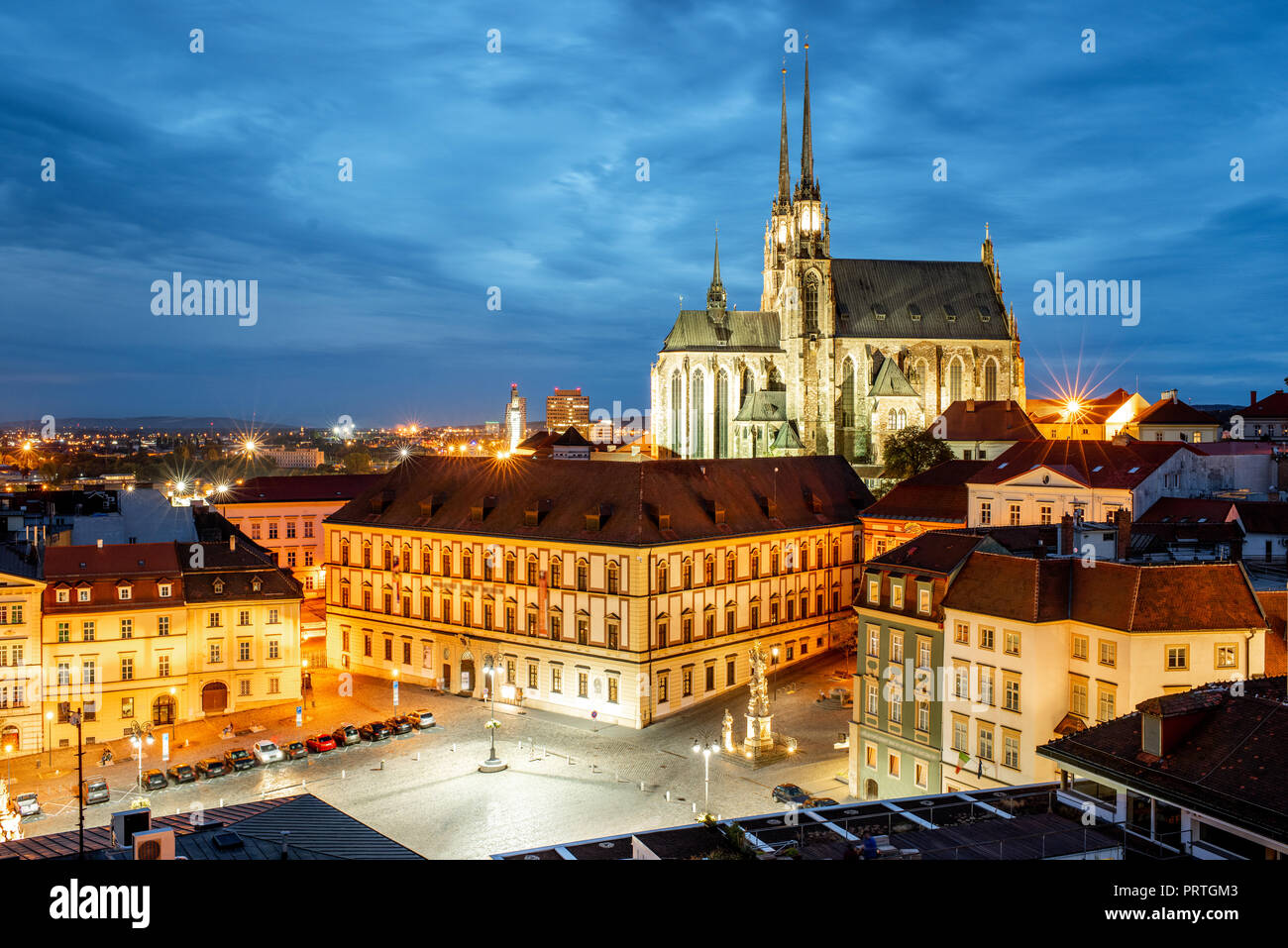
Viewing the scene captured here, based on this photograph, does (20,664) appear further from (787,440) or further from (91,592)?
(787,440)

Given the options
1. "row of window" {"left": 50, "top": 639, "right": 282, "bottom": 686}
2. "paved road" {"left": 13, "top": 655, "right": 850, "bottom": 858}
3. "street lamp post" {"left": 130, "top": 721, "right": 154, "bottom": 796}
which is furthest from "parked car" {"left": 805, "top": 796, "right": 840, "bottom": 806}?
"row of window" {"left": 50, "top": 639, "right": 282, "bottom": 686}

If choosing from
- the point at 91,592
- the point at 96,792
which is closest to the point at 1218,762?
the point at 96,792

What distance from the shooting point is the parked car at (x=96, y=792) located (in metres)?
44.4

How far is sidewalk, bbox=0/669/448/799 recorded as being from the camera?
48719 millimetres

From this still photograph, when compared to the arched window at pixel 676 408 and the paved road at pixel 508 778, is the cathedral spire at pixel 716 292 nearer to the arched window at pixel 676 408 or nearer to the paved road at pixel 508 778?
the arched window at pixel 676 408

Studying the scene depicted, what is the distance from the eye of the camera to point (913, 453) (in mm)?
108625

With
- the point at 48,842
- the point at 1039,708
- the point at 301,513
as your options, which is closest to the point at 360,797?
the point at 48,842

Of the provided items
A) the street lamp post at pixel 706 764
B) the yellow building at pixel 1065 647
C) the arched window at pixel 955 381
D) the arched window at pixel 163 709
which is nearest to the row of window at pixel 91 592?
the arched window at pixel 163 709

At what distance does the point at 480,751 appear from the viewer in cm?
5169

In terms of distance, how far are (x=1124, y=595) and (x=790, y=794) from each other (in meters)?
15.3

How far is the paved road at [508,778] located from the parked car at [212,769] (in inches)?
23.7

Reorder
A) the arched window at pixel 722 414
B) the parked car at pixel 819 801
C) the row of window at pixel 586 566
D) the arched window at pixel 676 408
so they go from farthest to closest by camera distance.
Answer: the arched window at pixel 676 408
the arched window at pixel 722 414
the row of window at pixel 586 566
the parked car at pixel 819 801

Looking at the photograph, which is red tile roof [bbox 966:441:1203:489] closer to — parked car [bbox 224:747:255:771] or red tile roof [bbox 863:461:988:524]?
red tile roof [bbox 863:461:988:524]
